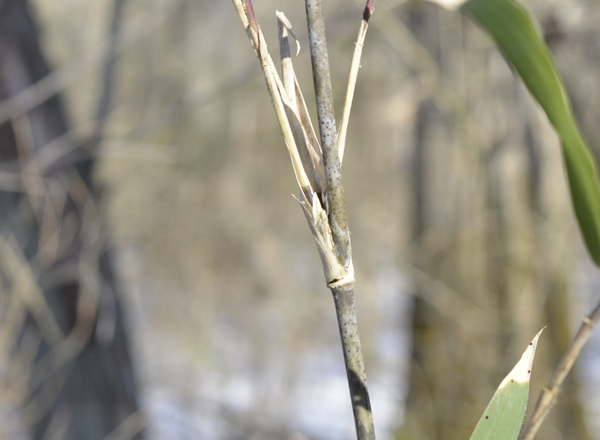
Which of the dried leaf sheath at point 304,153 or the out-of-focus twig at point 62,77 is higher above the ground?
the out-of-focus twig at point 62,77

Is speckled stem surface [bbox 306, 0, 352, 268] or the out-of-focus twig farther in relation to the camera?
the out-of-focus twig

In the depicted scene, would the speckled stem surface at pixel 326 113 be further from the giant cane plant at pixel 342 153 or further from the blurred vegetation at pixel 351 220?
the blurred vegetation at pixel 351 220

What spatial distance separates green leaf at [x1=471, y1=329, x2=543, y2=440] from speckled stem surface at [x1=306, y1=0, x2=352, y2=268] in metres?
0.14

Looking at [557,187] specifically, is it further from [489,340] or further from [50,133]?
[50,133]

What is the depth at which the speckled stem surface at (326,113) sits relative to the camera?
0.78ft

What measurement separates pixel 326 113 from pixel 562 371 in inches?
10.4

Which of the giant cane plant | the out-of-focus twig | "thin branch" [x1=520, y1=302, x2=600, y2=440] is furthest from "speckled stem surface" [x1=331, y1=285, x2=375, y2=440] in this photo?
the out-of-focus twig

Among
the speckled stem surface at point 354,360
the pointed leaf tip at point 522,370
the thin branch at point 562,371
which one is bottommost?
the thin branch at point 562,371

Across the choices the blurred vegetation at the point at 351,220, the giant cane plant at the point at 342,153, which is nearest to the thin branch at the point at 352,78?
the giant cane plant at the point at 342,153

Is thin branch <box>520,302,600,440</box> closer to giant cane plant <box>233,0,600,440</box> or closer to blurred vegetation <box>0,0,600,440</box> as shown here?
giant cane plant <box>233,0,600,440</box>

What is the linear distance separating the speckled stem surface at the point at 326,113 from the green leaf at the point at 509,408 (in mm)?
141

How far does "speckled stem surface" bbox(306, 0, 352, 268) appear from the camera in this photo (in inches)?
9.3

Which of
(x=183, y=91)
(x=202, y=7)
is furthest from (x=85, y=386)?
(x=202, y=7)

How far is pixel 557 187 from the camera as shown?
5.43 ft
